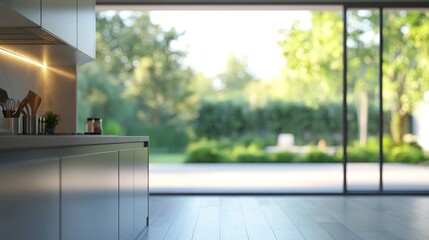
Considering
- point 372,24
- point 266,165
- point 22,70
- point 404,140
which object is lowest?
point 266,165

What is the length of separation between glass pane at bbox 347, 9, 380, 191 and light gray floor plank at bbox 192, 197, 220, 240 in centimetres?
188

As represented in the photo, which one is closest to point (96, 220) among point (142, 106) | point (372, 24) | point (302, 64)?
point (372, 24)

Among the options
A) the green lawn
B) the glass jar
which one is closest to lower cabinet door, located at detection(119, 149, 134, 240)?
the glass jar

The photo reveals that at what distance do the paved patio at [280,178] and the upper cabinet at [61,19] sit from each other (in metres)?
3.93

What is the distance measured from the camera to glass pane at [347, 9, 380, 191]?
716 cm

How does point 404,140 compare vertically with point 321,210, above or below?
above

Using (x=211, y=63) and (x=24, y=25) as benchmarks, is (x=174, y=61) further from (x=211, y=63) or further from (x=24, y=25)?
(x=24, y=25)

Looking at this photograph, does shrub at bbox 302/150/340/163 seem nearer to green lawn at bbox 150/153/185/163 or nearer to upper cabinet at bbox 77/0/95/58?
green lawn at bbox 150/153/185/163

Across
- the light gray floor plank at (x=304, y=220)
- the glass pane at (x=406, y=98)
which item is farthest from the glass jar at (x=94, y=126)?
the glass pane at (x=406, y=98)

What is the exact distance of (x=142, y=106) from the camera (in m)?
16.2

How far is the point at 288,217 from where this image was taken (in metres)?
5.16

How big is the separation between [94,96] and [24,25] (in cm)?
1349

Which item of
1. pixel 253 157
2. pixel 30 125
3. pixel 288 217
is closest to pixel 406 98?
pixel 288 217

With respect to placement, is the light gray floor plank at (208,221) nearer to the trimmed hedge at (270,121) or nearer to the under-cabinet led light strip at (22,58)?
the under-cabinet led light strip at (22,58)
